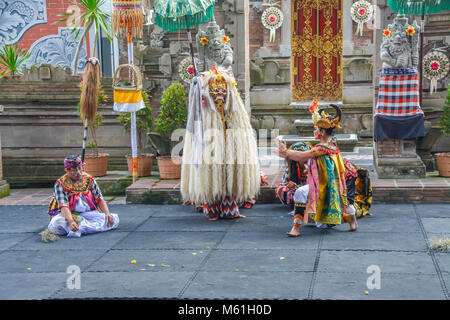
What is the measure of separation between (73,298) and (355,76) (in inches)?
491

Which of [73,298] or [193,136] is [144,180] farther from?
[73,298]

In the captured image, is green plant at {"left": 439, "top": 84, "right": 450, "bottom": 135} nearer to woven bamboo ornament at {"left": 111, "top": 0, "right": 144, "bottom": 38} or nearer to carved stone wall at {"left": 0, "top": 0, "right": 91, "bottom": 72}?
woven bamboo ornament at {"left": 111, "top": 0, "right": 144, "bottom": 38}

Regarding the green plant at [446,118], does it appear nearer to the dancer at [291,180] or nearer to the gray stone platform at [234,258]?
the gray stone platform at [234,258]

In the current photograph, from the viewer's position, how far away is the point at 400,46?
28.0 ft

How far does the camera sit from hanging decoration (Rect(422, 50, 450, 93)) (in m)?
9.59

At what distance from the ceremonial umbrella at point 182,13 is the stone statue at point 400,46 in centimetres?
276

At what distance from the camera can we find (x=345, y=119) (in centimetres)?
1520

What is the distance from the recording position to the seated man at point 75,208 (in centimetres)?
683

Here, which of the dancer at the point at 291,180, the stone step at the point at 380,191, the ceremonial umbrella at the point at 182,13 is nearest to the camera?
the dancer at the point at 291,180

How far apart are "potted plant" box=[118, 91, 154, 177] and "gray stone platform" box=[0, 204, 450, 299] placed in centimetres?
197

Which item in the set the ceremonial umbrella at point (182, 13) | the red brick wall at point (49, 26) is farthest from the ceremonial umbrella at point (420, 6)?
the red brick wall at point (49, 26)

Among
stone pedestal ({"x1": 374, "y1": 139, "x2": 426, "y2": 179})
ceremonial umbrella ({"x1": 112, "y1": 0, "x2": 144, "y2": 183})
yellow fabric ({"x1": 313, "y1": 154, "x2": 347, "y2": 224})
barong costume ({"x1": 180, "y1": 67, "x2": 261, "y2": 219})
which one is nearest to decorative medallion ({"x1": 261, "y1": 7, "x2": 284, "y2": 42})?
ceremonial umbrella ({"x1": 112, "y1": 0, "x2": 144, "y2": 183})

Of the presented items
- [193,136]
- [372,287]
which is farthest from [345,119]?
[372,287]

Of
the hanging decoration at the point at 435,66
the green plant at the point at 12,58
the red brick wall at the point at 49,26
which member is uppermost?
the red brick wall at the point at 49,26
